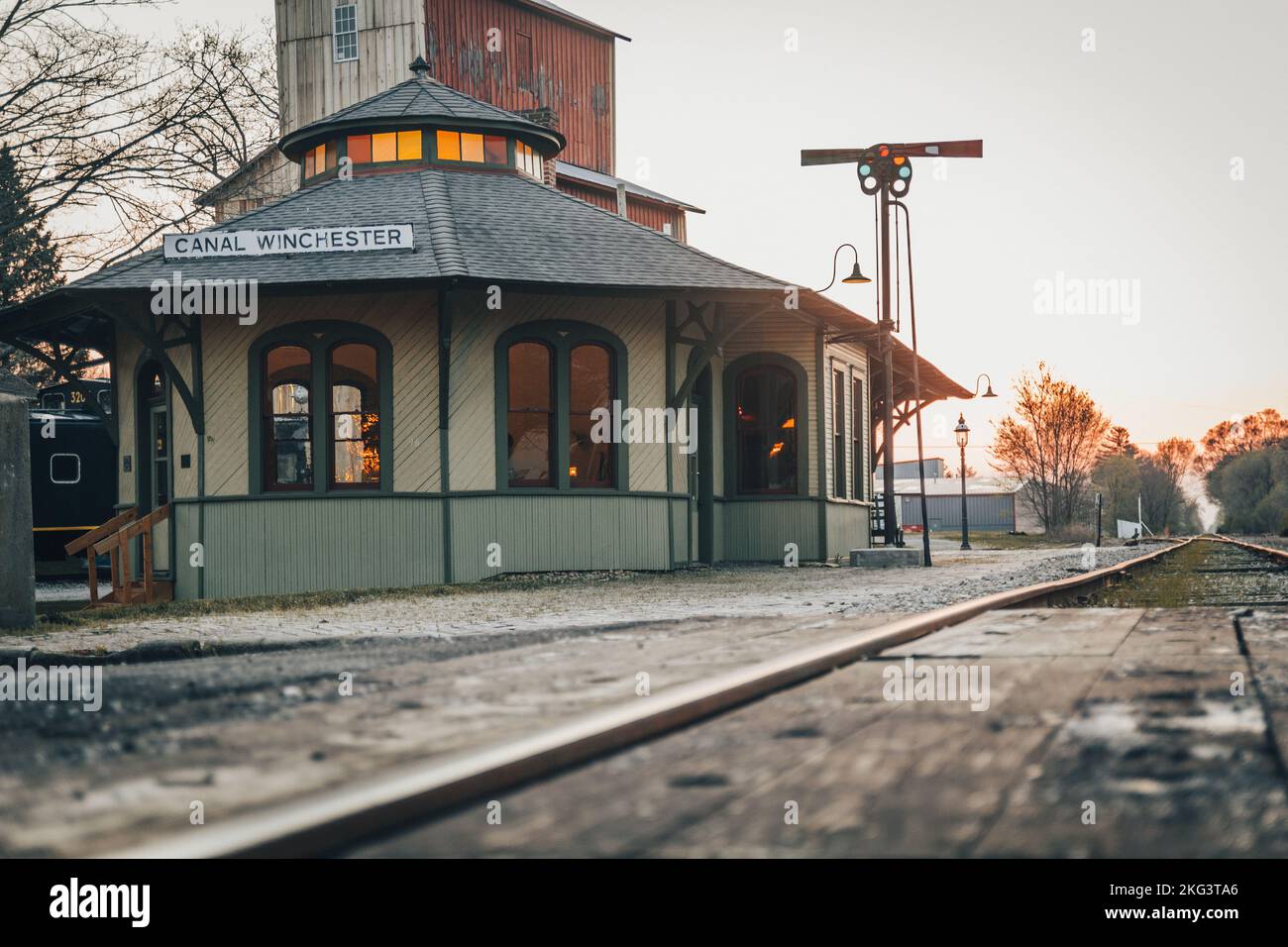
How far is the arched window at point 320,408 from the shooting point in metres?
16.9

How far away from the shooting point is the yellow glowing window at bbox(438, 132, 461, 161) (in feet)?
66.9

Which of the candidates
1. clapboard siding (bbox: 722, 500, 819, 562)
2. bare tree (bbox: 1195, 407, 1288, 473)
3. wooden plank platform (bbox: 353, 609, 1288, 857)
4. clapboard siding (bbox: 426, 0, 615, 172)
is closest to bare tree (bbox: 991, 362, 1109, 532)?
clapboard siding (bbox: 426, 0, 615, 172)

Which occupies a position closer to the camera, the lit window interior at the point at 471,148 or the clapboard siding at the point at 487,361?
the clapboard siding at the point at 487,361

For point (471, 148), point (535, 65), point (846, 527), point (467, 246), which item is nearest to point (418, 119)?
point (471, 148)

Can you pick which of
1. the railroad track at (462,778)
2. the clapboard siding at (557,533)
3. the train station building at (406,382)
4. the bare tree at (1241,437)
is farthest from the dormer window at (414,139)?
the bare tree at (1241,437)

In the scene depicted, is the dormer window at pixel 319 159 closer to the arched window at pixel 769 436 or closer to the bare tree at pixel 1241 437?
the arched window at pixel 769 436

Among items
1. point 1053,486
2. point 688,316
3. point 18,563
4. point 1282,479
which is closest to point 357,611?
point 18,563

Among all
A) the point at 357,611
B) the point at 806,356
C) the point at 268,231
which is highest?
the point at 268,231

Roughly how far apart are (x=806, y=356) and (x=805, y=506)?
101 inches

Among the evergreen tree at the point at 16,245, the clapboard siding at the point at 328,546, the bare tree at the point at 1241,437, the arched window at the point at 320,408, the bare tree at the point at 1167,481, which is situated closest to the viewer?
the clapboard siding at the point at 328,546

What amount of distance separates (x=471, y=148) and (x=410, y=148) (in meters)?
0.98

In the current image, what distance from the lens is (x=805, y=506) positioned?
21.7m

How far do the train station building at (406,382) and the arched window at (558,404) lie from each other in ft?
0.10
